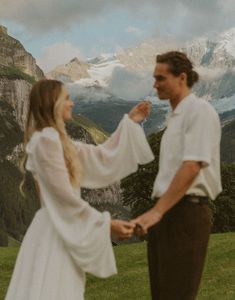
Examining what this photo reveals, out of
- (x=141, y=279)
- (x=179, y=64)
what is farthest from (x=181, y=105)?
(x=141, y=279)

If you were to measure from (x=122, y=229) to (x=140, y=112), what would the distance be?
188cm

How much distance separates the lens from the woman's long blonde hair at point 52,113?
7.20 meters

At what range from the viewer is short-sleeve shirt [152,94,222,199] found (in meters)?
6.59

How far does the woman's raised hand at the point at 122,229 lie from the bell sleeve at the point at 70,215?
0.09 metres

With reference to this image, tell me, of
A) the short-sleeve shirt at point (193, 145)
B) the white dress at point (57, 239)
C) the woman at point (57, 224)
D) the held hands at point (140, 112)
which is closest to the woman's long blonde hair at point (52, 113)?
the woman at point (57, 224)

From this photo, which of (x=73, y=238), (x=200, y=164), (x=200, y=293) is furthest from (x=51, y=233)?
(x=200, y=293)

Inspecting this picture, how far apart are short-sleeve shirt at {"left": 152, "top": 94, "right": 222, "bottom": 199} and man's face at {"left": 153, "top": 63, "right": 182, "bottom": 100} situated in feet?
0.53

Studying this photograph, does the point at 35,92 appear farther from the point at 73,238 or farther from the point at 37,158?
the point at 73,238

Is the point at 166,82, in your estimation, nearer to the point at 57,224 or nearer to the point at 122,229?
the point at 122,229

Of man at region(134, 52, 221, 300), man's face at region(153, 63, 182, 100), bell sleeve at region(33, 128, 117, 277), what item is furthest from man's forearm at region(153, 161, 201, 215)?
man's face at region(153, 63, 182, 100)

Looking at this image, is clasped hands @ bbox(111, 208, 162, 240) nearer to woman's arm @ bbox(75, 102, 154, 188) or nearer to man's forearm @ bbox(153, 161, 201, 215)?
man's forearm @ bbox(153, 161, 201, 215)

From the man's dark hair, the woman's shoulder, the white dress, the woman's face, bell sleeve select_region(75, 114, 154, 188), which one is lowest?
the white dress

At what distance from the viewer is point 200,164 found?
6.59 m

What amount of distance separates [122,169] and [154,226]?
1221 mm
